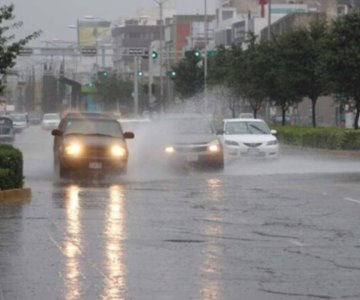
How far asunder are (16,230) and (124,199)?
18.6 feet

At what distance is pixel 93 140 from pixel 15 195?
7.34 meters

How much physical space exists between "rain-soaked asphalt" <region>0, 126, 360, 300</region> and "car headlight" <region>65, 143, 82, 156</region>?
1914mm

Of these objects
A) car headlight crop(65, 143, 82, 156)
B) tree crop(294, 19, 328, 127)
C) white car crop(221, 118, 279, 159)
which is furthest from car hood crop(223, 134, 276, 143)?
tree crop(294, 19, 328, 127)

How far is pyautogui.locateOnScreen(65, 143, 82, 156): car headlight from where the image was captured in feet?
92.2

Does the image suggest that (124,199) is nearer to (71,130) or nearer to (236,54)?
(71,130)

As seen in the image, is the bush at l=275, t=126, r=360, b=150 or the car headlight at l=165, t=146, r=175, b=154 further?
the bush at l=275, t=126, r=360, b=150

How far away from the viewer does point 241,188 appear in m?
24.6

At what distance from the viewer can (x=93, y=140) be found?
2847cm

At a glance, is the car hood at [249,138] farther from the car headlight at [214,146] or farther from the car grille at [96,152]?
the car grille at [96,152]

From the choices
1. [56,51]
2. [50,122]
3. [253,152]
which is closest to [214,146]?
[253,152]

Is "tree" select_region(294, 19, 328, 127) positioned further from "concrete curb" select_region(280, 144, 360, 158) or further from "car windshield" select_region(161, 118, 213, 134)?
"car windshield" select_region(161, 118, 213, 134)

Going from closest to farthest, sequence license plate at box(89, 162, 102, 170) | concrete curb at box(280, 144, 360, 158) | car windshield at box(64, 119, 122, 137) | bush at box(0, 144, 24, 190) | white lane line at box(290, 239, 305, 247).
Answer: white lane line at box(290, 239, 305, 247)
bush at box(0, 144, 24, 190)
license plate at box(89, 162, 102, 170)
car windshield at box(64, 119, 122, 137)
concrete curb at box(280, 144, 360, 158)

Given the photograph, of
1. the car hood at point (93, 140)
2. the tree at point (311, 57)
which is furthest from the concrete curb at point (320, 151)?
the car hood at point (93, 140)

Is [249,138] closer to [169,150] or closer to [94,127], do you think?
[169,150]
